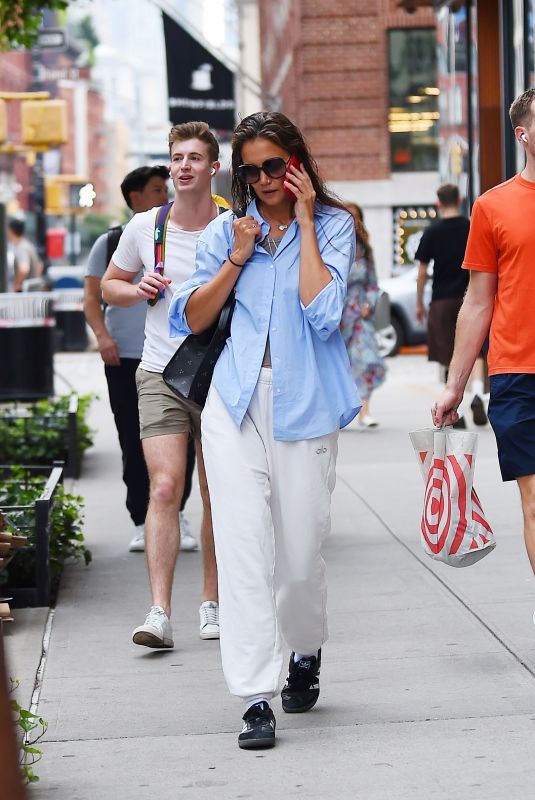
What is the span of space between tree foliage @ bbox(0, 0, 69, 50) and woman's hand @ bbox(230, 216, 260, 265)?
5803 mm

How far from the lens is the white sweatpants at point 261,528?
4707 millimetres

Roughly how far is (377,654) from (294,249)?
5.82 ft

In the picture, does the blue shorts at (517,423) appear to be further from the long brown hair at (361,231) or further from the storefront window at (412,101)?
the storefront window at (412,101)

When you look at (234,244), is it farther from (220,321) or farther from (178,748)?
(178,748)

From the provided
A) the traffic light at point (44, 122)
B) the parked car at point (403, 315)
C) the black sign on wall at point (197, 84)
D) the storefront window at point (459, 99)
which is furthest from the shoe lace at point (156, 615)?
the black sign on wall at point (197, 84)

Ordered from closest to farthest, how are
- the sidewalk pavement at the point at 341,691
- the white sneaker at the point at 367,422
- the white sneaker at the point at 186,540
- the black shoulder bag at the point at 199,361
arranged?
1. the sidewalk pavement at the point at 341,691
2. the black shoulder bag at the point at 199,361
3. the white sneaker at the point at 186,540
4. the white sneaker at the point at 367,422

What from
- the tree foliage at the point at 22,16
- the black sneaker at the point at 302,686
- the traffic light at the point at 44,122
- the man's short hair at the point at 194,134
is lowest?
the black sneaker at the point at 302,686

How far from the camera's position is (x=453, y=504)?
5.37m

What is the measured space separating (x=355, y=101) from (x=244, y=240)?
24.3 meters

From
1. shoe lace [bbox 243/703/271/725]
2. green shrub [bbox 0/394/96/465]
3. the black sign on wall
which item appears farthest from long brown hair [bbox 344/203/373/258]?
the black sign on wall

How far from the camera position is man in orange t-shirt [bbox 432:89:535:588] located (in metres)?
5.25

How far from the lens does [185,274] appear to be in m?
6.39

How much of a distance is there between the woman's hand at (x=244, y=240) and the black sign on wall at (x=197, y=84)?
2031 centimetres

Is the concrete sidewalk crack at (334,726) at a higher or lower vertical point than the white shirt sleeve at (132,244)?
lower
